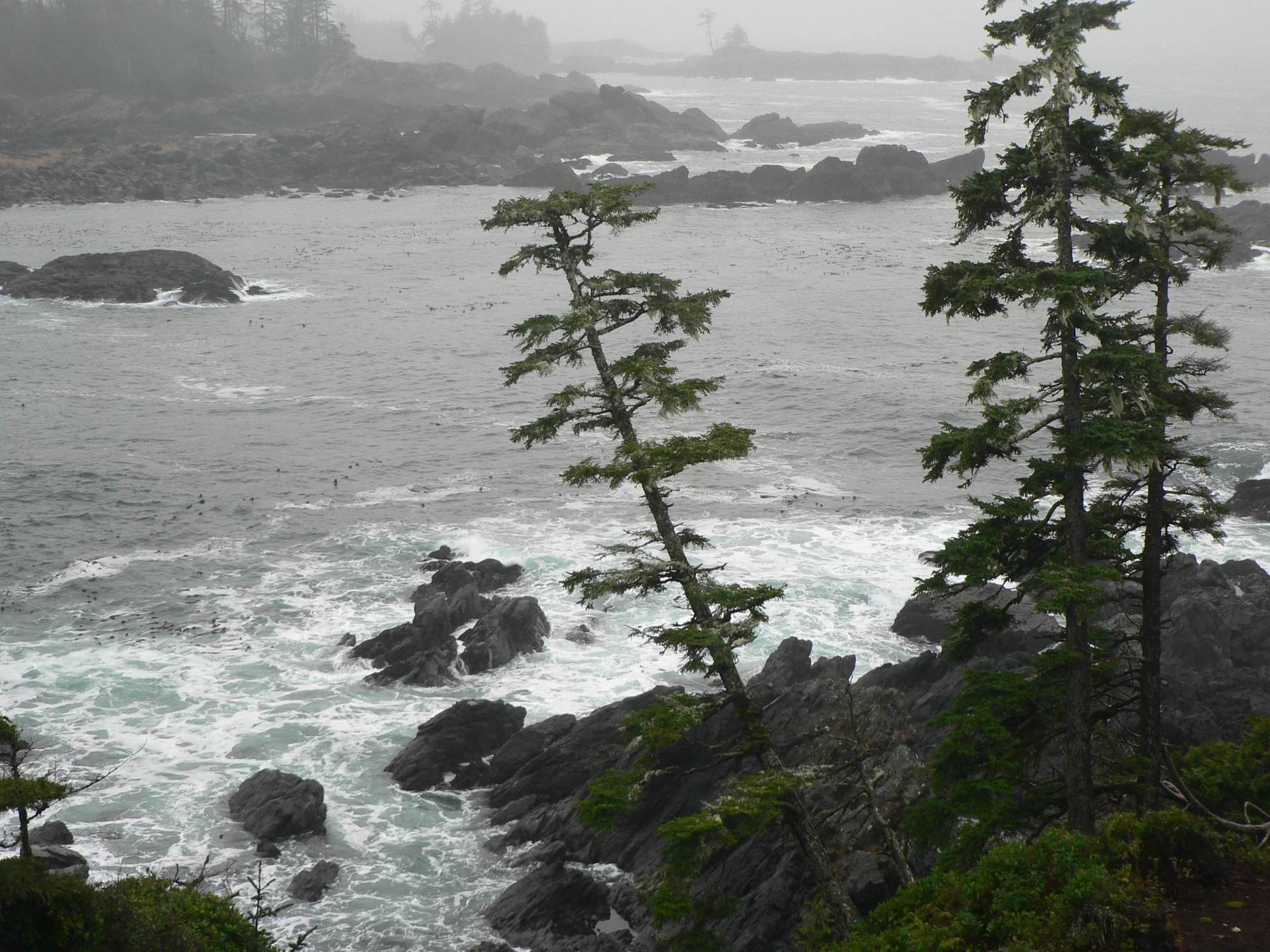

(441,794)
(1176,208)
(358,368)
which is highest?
(1176,208)

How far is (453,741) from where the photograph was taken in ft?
75.0

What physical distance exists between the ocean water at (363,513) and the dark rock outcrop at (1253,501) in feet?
2.84

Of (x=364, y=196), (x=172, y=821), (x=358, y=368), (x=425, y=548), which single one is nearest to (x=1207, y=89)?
(x=364, y=196)

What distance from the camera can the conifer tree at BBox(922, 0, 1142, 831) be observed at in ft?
38.2

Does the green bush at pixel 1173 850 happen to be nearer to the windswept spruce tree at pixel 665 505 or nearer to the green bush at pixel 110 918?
the windswept spruce tree at pixel 665 505

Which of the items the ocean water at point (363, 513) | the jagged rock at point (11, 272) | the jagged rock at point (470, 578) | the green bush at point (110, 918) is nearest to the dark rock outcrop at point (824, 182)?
the ocean water at point (363, 513)

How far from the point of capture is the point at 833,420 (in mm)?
45281

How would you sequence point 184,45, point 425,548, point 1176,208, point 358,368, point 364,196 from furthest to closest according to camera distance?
point 184,45
point 364,196
point 358,368
point 425,548
point 1176,208

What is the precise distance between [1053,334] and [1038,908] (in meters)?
6.47

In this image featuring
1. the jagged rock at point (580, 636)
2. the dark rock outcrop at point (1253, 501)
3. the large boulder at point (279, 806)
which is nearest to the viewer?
the large boulder at point (279, 806)

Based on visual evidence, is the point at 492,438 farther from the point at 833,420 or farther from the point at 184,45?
the point at 184,45

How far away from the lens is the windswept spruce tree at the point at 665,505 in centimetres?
1203

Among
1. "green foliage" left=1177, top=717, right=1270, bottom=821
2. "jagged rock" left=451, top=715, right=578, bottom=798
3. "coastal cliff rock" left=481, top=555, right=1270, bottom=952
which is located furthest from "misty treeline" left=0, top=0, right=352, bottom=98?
"green foliage" left=1177, top=717, right=1270, bottom=821

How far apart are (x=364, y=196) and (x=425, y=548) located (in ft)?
Answer: 285
